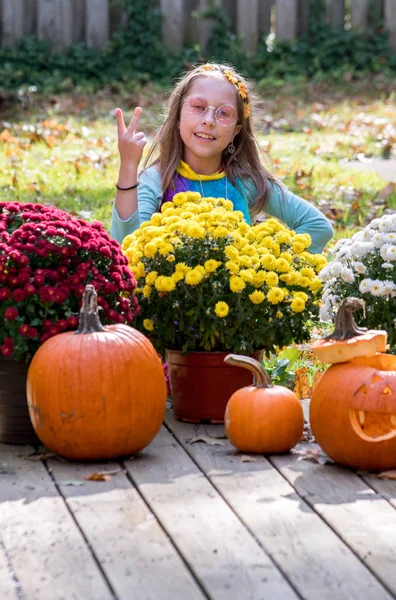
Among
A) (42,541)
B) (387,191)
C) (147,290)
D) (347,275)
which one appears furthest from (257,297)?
(387,191)

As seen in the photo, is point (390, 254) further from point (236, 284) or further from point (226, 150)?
point (226, 150)

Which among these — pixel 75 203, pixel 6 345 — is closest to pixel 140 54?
pixel 75 203

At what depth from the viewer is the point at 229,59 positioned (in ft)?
36.5

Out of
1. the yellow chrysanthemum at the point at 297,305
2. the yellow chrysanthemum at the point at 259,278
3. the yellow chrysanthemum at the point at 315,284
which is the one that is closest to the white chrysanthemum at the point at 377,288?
the yellow chrysanthemum at the point at 315,284

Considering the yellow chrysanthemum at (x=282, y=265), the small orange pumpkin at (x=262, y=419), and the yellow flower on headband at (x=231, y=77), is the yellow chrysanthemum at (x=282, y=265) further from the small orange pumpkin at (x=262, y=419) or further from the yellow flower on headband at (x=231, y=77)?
the yellow flower on headband at (x=231, y=77)

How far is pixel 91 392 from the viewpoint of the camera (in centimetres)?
323

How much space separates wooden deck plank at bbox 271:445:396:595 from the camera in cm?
257

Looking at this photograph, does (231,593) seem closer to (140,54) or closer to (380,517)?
(380,517)

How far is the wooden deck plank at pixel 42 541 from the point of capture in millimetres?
2412

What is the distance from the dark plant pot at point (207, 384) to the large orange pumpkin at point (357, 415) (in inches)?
19.9

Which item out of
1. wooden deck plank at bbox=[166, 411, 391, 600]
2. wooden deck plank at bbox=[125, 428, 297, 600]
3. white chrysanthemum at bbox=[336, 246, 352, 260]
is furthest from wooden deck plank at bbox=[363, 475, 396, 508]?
white chrysanthemum at bbox=[336, 246, 352, 260]

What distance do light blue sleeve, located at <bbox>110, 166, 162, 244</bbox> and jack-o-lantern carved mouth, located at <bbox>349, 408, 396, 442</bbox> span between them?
1400mm

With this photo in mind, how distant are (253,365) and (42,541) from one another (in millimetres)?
1027

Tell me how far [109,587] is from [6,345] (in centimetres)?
113
